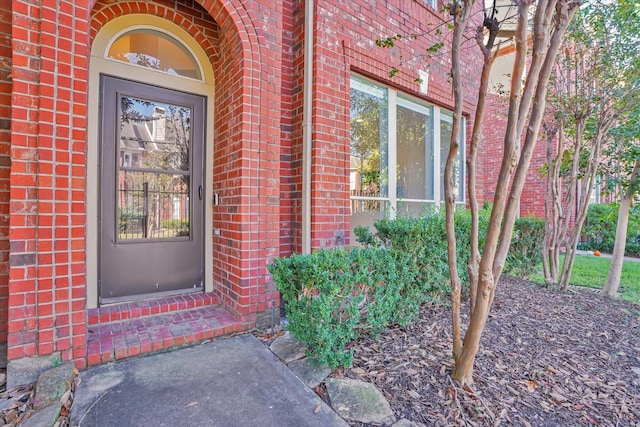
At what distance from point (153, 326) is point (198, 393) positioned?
37.9 inches

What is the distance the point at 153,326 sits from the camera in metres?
2.57

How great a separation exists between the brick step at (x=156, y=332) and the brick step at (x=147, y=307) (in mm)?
31

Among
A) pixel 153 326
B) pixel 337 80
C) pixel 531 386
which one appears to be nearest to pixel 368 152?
pixel 337 80

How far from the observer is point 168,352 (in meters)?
2.36

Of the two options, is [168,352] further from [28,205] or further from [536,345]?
[536,345]

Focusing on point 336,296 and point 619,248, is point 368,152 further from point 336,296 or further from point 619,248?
point 619,248

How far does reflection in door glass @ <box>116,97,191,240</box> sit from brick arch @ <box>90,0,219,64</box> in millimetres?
622

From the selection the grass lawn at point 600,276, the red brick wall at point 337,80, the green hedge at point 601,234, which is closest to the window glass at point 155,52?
the red brick wall at point 337,80

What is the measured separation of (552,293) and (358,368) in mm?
3163

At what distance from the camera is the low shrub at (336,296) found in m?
2.01

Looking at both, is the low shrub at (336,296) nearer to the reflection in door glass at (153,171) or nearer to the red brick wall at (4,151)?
the reflection in door glass at (153,171)

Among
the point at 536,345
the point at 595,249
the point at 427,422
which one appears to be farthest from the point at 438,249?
the point at 595,249

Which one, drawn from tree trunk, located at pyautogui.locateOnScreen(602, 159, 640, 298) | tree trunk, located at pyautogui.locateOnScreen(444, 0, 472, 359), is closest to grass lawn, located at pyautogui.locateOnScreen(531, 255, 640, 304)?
tree trunk, located at pyautogui.locateOnScreen(602, 159, 640, 298)

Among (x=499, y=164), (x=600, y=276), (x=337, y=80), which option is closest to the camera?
(x=337, y=80)
